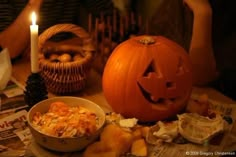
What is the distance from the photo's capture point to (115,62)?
3.16ft

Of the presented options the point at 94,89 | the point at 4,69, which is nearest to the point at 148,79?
the point at 94,89

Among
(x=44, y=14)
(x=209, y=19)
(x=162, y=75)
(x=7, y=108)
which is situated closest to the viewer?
(x=162, y=75)

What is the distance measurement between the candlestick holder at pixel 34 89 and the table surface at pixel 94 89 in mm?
112

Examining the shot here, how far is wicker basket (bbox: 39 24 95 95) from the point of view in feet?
3.45

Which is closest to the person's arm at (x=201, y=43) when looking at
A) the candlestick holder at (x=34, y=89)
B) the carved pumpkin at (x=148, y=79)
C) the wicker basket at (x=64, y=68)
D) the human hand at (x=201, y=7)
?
the human hand at (x=201, y=7)

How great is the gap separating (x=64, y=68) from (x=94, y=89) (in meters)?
0.15

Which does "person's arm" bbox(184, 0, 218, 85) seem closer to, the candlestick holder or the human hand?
the human hand

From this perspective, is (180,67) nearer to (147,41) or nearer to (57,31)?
(147,41)

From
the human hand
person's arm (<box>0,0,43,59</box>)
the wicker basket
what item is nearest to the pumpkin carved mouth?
the wicker basket

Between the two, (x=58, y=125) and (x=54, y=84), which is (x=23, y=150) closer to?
(x=58, y=125)

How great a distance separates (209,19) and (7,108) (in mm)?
698

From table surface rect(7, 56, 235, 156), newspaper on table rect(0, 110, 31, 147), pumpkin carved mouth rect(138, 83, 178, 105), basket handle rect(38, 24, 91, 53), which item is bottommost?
newspaper on table rect(0, 110, 31, 147)

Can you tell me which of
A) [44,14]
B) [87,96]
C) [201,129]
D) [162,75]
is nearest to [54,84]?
[87,96]

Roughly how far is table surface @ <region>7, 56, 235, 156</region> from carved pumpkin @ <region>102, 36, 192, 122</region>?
0.36 feet
